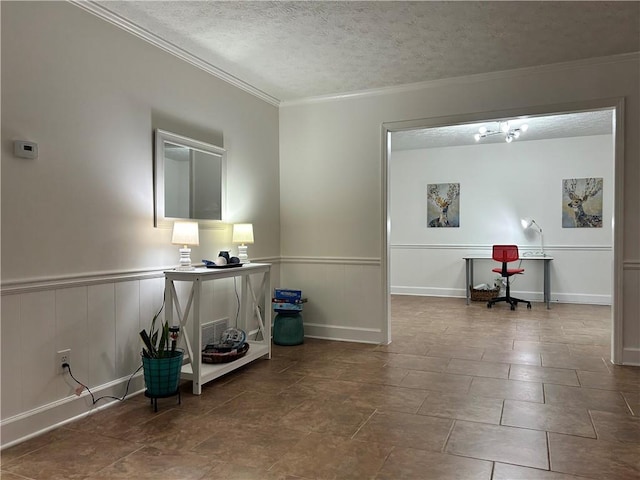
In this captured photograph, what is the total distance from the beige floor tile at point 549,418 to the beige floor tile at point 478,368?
598 millimetres

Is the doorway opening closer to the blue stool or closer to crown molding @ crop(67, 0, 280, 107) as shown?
the blue stool

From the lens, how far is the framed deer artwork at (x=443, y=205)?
Result: 774 cm

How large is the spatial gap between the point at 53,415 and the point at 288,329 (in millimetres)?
2275

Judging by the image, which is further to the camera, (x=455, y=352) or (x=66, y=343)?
(x=455, y=352)

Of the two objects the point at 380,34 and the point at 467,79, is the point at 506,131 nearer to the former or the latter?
the point at 467,79

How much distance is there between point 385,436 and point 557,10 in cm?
280

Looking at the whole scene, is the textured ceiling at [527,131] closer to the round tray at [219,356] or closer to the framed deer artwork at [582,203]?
the framed deer artwork at [582,203]

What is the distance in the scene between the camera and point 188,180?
12.0ft

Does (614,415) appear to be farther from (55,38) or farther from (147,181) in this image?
(55,38)

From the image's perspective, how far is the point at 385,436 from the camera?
2.50 m

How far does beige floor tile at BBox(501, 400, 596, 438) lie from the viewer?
2.59 metres

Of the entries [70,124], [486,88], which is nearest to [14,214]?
[70,124]

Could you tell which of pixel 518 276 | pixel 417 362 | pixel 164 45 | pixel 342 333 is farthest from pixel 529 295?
pixel 164 45

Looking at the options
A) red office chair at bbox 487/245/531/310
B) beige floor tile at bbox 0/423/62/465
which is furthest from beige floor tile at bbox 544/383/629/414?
red office chair at bbox 487/245/531/310
